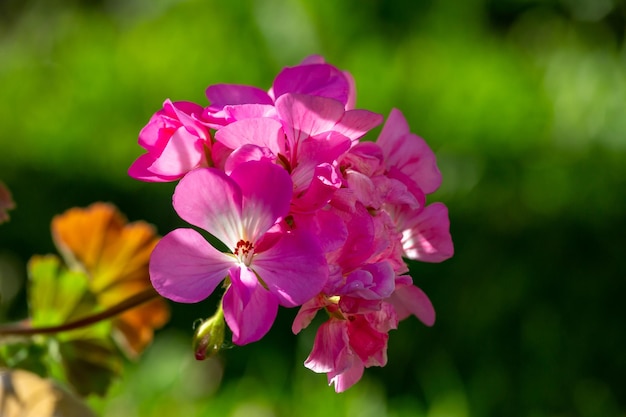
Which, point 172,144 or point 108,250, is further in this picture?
point 108,250

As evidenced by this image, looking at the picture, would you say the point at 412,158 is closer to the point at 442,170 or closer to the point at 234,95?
the point at 234,95

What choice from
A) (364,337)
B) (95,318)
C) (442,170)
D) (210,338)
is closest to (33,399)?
(95,318)

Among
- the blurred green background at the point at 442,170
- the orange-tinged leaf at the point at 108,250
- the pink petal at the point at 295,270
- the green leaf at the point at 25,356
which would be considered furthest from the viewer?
the blurred green background at the point at 442,170

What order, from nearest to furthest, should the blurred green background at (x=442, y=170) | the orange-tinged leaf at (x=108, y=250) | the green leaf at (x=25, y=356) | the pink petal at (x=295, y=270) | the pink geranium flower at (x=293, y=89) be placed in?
the pink petal at (x=295, y=270) → the pink geranium flower at (x=293, y=89) → the green leaf at (x=25, y=356) → the orange-tinged leaf at (x=108, y=250) → the blurred green background at (x=442, y=170)

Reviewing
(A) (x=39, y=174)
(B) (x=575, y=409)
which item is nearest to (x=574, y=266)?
(B) (x=575, y=409)

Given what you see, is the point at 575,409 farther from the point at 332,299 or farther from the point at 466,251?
the point at 332,299

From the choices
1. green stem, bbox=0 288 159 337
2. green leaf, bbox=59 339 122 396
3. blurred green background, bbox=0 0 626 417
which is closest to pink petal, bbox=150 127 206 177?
green stem, bbox=0 288 159 337

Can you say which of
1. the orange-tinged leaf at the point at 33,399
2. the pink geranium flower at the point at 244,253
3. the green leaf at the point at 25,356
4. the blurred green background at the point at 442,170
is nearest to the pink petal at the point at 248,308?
the pink geranium flower at the point at 244,253

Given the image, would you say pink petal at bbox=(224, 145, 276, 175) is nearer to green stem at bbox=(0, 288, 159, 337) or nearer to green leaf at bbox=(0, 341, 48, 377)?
green stem at bbox=(0, 288, 159, 337)

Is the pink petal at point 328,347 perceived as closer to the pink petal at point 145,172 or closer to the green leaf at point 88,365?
the pink petal at point 145,172
